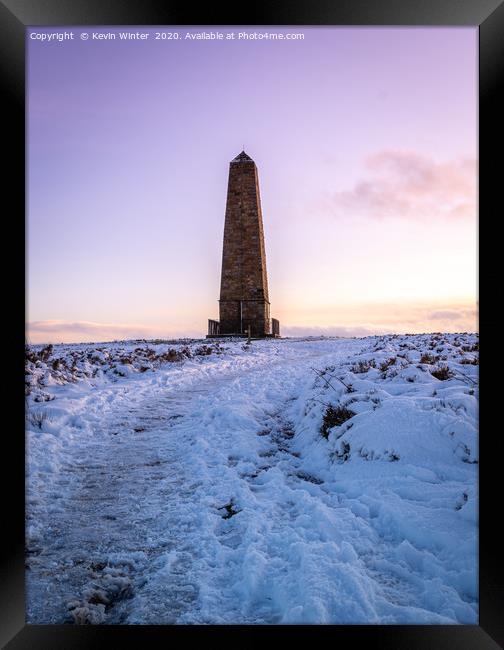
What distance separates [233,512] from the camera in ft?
10.1

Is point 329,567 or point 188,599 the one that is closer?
point 188,599

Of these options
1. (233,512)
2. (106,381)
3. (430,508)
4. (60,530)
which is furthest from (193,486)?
(106,381)

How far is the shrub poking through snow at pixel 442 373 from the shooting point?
5953 millimetres

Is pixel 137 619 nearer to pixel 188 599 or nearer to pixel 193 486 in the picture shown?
pixel 188 599

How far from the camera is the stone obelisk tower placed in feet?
95.3

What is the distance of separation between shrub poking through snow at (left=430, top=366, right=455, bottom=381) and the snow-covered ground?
1.5 inches

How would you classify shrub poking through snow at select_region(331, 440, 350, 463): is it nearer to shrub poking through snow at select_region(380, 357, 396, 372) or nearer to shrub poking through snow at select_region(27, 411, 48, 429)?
shrub poking through snow at select_region(380, 357, 396, 372)

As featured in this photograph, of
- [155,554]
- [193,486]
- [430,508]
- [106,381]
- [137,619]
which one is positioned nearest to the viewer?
[137,619]

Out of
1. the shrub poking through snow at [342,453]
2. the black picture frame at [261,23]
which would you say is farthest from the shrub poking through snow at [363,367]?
the black picture frame at [261,23]

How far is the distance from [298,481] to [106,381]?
6.48m

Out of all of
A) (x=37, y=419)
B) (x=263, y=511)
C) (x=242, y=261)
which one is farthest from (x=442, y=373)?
(x=242, y=261)

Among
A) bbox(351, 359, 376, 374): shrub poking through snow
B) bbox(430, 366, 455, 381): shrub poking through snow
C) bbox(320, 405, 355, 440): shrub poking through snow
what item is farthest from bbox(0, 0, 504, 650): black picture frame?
bbox(351, 359, 376, 374): shrub poking through snow

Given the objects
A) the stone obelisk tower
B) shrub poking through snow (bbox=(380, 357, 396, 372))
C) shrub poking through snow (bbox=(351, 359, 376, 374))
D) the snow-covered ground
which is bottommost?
the snow-covered ground

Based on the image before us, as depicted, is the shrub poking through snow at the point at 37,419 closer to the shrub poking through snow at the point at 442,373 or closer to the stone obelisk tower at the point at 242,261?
the shrub poking through snow at the point at 442,373
